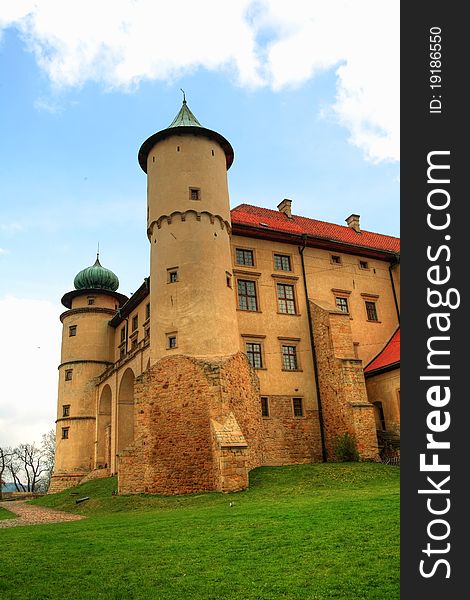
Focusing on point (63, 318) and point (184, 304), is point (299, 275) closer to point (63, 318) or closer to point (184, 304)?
point (184, 304)

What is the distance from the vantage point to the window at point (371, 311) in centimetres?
3145

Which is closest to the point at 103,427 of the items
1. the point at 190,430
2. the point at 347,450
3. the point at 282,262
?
the point at 282,262

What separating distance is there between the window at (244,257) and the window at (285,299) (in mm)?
2079

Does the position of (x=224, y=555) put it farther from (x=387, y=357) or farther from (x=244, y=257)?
(x=387, y=357)

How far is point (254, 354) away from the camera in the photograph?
1056 inches

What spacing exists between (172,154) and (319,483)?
1708 cm

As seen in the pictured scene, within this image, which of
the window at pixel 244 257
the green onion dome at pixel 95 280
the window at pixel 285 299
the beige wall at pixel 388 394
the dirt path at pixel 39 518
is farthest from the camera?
the green onion dome at pixel 95 280

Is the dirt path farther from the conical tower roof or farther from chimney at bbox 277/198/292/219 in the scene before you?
chimney at bbox 277/198/292/219

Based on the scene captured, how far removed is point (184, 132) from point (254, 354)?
1208cm

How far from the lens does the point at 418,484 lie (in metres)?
4.23

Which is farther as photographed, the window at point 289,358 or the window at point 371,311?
the window at point 371,311

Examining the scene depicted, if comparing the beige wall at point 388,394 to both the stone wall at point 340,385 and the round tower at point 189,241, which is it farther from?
the round tower at point 189,241

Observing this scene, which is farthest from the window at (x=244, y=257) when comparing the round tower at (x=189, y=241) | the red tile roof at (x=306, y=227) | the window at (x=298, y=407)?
the window at (x=298, y=407)

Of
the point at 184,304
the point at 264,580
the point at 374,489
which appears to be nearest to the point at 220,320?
the point at 184,304
